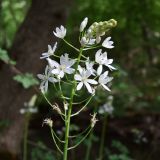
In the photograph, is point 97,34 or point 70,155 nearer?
point 97,34

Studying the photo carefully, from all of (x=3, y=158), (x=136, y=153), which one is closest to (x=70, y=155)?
(x=3, y=158)

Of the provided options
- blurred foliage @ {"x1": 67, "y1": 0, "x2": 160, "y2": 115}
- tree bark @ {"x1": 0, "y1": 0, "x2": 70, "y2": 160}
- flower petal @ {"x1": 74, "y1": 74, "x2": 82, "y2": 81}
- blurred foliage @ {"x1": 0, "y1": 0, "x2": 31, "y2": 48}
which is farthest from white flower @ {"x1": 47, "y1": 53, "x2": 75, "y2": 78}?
blurred foliage @ {"x1": 67, "y1": 0, "x2": 160, "y2": 115}

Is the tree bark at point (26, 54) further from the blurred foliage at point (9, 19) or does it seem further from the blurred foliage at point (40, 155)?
the blurred foliage at point (9, 19)

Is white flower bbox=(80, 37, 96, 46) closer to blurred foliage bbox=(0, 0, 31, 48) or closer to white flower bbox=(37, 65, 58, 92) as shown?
white flower bbox=(37, 65, 58, 92)

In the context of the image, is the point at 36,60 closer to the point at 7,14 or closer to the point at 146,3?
the point at 7,14

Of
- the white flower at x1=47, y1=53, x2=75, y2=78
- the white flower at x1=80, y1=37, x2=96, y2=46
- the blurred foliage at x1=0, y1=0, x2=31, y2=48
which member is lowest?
the white flower at x1=47, y1=53, x2=75, y2=78

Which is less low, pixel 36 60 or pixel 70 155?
pixel 36 60

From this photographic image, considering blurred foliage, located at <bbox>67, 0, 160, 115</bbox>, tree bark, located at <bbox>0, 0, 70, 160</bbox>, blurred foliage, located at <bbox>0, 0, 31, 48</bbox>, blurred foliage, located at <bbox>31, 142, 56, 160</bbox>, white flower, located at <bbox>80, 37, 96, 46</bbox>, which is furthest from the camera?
blurred foliage, located at <bbox>67, 0, 160, 115</bbox>

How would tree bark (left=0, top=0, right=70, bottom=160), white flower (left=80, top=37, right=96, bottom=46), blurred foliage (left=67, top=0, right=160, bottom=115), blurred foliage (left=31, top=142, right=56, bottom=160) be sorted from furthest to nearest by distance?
blurred foliage (left=67, top=0, right=160, bottom=115) < tree bark (left=0, top=0, right=70, bottom=160) < blurred foliage (left=31, top=142, right=56, bottom=160) < white flower (left=80, top=37, right=96, bottom=46)
